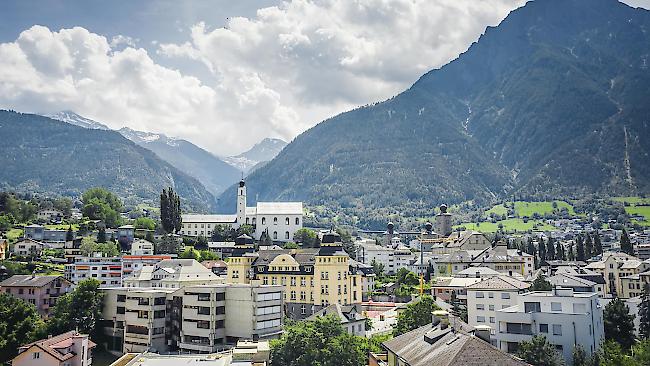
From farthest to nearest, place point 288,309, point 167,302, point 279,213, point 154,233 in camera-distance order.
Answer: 1. point 279,213
2. point 154,233
3. point 288,309
4. point 167,302

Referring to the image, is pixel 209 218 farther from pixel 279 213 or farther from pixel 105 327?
pixel 105 327

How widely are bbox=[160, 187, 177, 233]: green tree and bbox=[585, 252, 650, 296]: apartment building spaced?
287 ft

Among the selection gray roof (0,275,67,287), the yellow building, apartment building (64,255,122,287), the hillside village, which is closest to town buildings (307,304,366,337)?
the hillside village

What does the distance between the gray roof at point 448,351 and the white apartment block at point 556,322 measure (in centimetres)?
1111

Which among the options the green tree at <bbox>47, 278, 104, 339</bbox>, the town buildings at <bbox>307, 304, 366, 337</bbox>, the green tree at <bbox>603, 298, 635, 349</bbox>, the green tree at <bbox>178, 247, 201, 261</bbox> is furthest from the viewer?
the green tree at <bbox>178, 247, 201, 261</bbox>

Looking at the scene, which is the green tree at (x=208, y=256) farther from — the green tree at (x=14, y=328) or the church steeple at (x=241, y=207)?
the green tree at (x=14, y=328)

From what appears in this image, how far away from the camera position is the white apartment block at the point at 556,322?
4703cm

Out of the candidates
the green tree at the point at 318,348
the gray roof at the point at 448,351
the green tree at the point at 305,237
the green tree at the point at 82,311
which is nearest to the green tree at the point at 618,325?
the green tree at the point at 318,348

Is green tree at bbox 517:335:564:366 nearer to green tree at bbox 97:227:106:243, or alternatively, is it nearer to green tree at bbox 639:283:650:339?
green tree at bbox 639:283:650:339

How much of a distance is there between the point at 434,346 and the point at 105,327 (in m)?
49.2

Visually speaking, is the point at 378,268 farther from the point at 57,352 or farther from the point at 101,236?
the point at 57,352

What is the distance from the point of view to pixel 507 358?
33.9 metres

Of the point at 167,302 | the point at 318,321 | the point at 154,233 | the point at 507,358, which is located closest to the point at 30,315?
the point at 167,302

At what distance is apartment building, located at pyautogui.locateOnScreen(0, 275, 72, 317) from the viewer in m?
85.2
